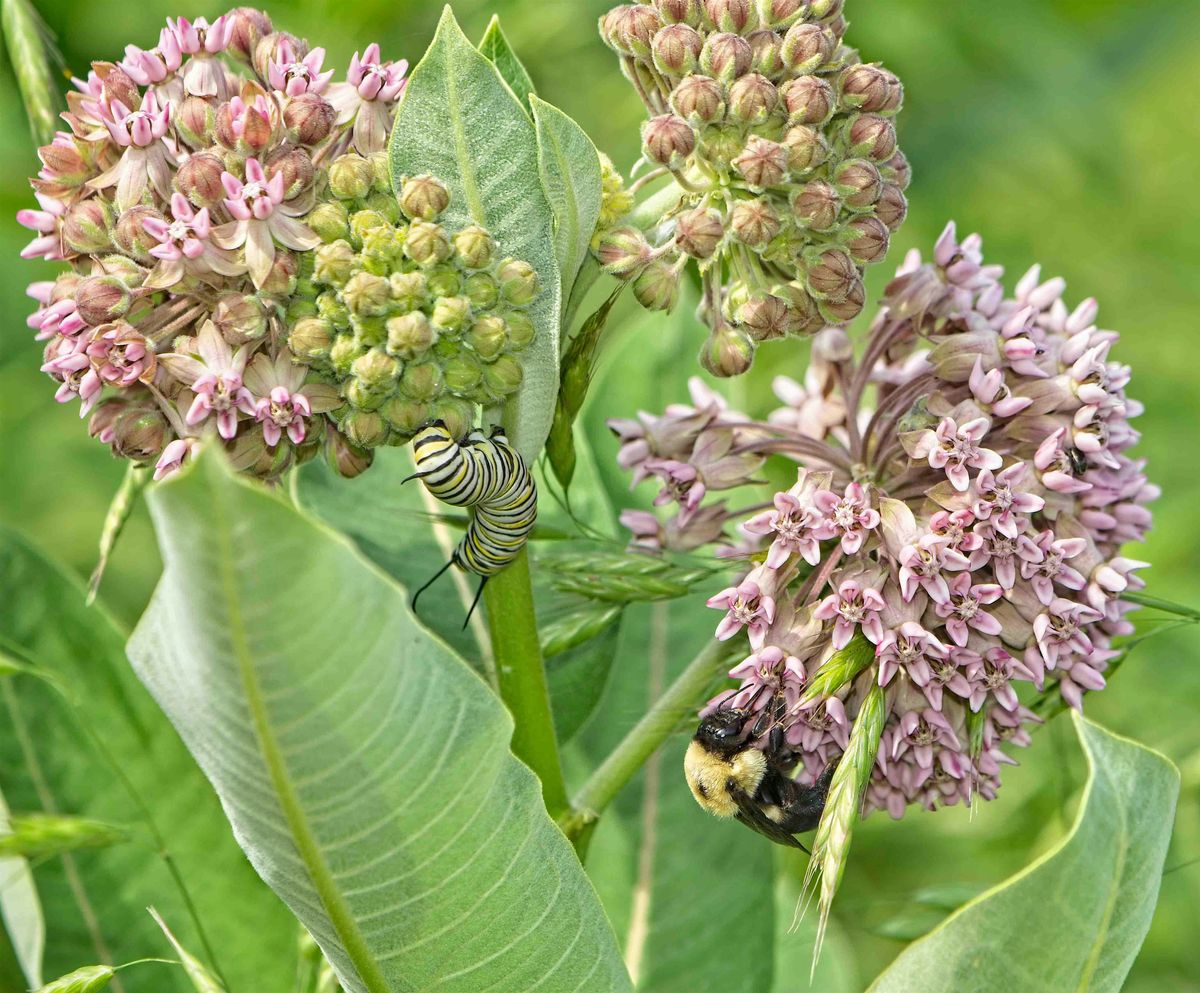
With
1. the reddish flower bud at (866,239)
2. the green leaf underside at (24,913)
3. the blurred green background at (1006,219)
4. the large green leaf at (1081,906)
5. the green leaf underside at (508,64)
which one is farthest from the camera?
the blurred green background at (1006,219)

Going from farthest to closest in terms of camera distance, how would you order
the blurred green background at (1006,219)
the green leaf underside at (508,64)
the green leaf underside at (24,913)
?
the blurred green background at (1006,219), the green leaf underside at (24,913), the green leaf underside at (508,64)

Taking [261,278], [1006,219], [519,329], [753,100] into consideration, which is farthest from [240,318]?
[1006,219]

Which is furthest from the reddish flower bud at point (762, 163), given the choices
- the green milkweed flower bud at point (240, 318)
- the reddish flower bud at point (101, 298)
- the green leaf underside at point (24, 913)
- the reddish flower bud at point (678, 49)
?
the green leaf underside at point (24, 913)

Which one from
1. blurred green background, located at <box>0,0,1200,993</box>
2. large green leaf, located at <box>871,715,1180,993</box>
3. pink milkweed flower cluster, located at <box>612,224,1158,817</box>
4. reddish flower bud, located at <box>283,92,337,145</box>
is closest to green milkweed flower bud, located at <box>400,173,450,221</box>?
reddish flower bud, located at <box>283,92,337,145</box>

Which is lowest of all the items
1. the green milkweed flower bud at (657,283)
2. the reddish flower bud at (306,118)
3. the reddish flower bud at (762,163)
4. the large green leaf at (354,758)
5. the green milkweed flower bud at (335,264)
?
the large green leaf at (354,758)

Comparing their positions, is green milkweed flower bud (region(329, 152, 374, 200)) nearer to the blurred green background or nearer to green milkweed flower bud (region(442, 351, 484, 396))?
green milkweed flower bud (region(442, 351, 484, 396))

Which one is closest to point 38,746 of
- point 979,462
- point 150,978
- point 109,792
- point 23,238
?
point 109,792

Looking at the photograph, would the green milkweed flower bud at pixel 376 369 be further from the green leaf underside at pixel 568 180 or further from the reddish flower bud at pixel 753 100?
the reddish flower bud at pixel 753 100
